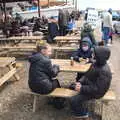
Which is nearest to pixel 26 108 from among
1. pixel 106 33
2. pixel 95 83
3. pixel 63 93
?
pixel 63 93

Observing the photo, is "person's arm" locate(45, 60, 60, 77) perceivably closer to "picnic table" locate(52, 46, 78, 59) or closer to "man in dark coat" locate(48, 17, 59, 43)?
"picnic table" locate(52, 46, 78, 59)

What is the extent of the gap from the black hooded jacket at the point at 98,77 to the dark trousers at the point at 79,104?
0.10 metres

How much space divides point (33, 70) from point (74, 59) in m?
1.70

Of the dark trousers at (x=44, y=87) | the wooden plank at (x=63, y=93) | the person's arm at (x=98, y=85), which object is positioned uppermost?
the person's arm at (x=98, y=85)

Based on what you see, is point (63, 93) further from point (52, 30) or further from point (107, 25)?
point (107, 25)

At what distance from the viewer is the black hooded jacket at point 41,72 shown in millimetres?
5426

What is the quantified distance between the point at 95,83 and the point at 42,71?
0.96m

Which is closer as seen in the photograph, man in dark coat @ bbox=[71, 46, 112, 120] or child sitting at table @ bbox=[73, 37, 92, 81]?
man in dark coat @ bbox=[71, 46, 112, 120]

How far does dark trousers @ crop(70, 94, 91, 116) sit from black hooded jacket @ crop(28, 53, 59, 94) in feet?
1.69

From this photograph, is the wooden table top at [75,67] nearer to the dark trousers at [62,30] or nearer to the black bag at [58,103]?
the black bag at [58,103]

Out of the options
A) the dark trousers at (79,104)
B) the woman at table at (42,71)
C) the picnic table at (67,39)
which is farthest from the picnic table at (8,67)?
the picnic table at (67,39)

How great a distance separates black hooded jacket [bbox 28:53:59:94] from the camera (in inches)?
214

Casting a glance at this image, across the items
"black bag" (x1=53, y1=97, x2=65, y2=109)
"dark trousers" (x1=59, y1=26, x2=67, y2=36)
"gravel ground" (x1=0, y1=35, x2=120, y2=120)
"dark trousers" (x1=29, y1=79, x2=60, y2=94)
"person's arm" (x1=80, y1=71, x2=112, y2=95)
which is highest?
"person's arm" (x1=80, y1=71, x2=112, y2=95)

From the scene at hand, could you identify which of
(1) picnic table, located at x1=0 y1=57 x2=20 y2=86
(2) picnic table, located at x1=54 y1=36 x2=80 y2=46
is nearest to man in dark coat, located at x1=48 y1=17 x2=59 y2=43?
(2) picnic table, located at x1=54 y1=36 x2=80 y2=46
